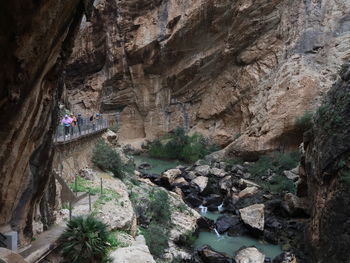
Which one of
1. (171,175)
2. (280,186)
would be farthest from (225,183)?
(171,175)

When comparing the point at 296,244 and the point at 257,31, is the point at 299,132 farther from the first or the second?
the point at 296,244

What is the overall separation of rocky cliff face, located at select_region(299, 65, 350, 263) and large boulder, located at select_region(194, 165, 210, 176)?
1192 cm

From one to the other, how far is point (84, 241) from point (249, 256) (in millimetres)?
7412

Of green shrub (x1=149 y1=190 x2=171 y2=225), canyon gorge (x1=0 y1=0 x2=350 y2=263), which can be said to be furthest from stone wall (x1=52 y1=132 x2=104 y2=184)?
green shrub (x1=149 y1=190 x2=171 y2=225)

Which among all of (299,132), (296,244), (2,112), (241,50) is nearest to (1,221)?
(2,112)

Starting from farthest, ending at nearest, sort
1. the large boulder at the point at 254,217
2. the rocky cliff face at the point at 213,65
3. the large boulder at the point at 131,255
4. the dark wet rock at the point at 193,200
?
the rocky cliff face at the point at 213,65 → the dark wet rock at the point at 193,200 → the large boulder at the point at 254,217 → the large boulder at the point at 131,255

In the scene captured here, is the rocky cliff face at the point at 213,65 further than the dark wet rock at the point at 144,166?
No

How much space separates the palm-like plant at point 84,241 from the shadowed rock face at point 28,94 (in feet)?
3.18

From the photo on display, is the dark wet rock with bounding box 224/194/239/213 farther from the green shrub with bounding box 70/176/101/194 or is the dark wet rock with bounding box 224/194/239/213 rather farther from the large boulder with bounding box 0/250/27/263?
the large boulder with bounding box 0/250/27/263

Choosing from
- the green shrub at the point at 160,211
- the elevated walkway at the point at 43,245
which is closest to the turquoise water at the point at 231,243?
the green shrub at the point at 160,211

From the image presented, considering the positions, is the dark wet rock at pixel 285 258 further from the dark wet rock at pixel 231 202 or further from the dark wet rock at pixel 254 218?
the dark wet rock at pixel 231 202

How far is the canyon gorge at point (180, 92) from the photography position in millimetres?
6789

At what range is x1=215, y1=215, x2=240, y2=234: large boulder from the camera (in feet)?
54.3

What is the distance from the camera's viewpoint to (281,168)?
24.8 m
